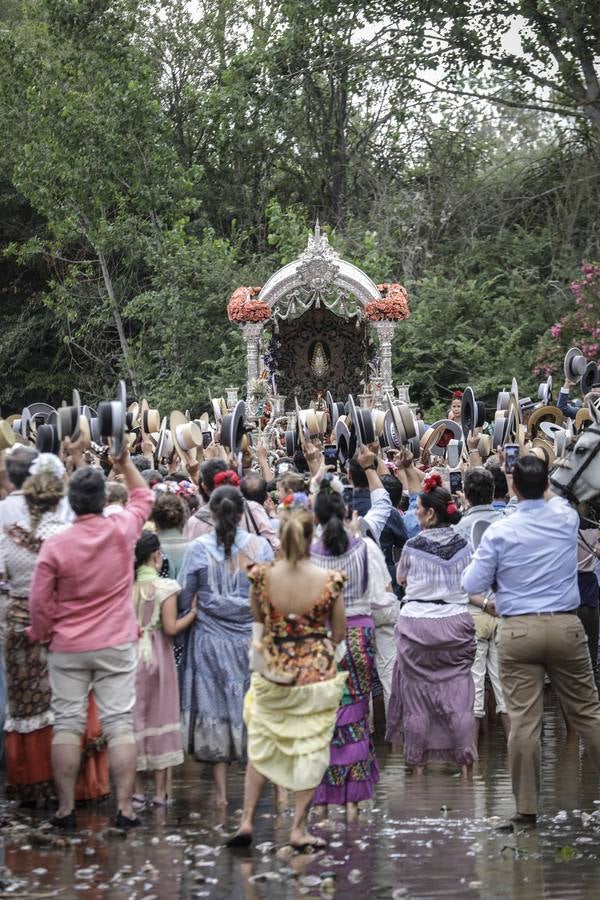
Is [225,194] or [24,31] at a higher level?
[24,31]

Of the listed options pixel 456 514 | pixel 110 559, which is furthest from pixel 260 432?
pixel 110 559

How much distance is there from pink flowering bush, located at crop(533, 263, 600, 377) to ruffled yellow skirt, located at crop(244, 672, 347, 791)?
61.2 feet

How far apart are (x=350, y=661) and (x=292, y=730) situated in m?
1.10

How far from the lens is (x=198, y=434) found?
11648 mm

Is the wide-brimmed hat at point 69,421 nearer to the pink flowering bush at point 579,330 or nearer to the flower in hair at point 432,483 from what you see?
the flower in hair at point 432,483

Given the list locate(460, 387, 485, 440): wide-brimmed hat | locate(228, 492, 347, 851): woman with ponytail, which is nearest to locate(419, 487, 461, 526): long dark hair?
locate(228, 492, 347, 851): woman with ponytail

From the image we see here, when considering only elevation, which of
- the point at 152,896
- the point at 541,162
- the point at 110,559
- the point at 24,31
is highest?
the point at 24,31

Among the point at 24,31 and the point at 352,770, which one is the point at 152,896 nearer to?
the point at 352,770

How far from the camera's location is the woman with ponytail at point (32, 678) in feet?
24.6

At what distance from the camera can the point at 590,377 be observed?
497 inches

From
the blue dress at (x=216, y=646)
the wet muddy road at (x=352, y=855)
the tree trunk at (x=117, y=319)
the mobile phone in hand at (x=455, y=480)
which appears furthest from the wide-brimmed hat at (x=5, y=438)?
the tree trunk at (x=117, y=319)

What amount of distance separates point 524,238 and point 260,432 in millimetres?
9250

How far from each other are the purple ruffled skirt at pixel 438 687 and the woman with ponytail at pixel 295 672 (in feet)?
6.67

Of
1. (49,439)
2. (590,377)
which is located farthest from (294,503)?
(590,377)
